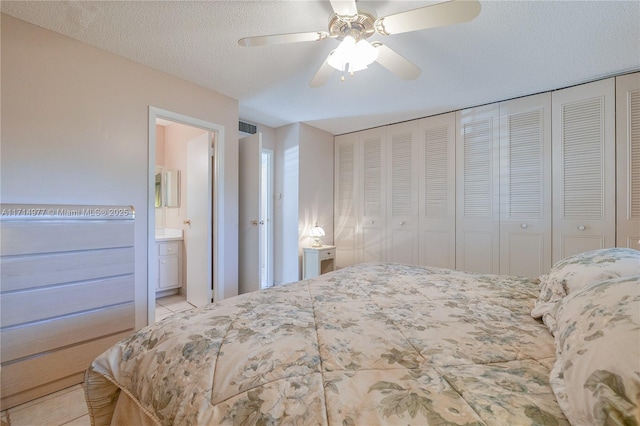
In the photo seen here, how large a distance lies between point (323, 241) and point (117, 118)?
2.96 meters

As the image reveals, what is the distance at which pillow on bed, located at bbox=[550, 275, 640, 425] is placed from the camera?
0.51 m

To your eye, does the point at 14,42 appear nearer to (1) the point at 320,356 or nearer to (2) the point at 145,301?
(2) the point at 145,301

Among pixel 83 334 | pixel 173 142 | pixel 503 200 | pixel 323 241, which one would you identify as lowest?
pixel 83 334

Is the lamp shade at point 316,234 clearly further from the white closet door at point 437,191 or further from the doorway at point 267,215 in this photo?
the white closet door at point 437,191

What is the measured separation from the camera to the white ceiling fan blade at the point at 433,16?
3.94ft

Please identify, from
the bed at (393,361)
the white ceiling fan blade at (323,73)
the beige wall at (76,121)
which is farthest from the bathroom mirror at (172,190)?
the bed at (393,361)

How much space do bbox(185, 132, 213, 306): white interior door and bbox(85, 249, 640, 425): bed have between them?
1885 millimetres

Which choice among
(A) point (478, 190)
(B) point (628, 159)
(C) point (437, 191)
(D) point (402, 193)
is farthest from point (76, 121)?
(B) point (628, 159)

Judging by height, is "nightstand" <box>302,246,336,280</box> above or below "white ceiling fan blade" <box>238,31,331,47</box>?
below

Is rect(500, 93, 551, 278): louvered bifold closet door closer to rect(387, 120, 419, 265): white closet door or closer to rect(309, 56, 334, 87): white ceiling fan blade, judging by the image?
rect(387, 120, 419, 265): white closet door

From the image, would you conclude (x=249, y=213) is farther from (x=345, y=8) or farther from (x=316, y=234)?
(x=345, y=8)

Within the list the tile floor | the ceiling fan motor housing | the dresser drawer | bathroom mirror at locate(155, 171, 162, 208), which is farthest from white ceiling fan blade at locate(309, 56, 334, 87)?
bathroom mirror at locate(155, 171, 162, 208)

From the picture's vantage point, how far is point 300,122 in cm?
388

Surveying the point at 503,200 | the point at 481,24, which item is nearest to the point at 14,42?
the point at 481,24
